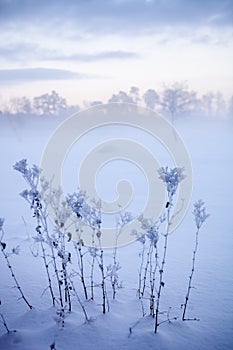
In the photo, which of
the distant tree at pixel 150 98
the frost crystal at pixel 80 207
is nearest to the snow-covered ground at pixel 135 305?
the frost crystal at pixel 80 207

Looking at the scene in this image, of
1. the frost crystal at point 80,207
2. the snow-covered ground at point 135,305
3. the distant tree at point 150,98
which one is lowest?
the snow-covered ground at point 135,305

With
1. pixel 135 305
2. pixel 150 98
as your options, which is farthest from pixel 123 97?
pixel 135 305

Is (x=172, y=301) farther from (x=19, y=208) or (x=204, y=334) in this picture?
(x=19, y=208)

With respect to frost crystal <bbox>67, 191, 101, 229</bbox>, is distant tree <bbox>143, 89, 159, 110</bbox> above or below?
above

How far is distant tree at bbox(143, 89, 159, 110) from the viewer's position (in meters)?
47.1

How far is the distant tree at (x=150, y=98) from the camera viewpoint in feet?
155

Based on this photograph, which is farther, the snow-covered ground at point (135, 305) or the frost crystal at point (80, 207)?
the frost crystal at point (80, 207)

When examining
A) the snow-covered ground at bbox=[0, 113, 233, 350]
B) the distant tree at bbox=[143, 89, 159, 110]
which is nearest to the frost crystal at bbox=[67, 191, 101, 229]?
the snow-covered ground at bbox=[0, 113, 233, 350]

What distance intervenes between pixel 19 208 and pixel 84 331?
912cm

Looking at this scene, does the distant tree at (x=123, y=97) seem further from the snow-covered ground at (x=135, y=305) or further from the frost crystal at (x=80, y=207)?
the frost crystal at (x=80, y=207)

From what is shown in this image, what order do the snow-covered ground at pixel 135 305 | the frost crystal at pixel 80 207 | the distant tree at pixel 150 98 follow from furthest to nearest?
the distant tree at pixel 150 98 → the frost crystal at pixel 80 207 → the snow-covered ground at pixel 135 305

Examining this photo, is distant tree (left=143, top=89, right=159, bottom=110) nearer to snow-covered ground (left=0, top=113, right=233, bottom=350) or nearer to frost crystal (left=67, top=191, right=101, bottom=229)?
snow-covered ground (left=0, top=113, right=233, bottom=350)

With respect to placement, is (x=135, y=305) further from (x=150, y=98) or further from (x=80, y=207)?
(x=150, y=98)

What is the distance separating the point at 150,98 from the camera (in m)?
48.7
